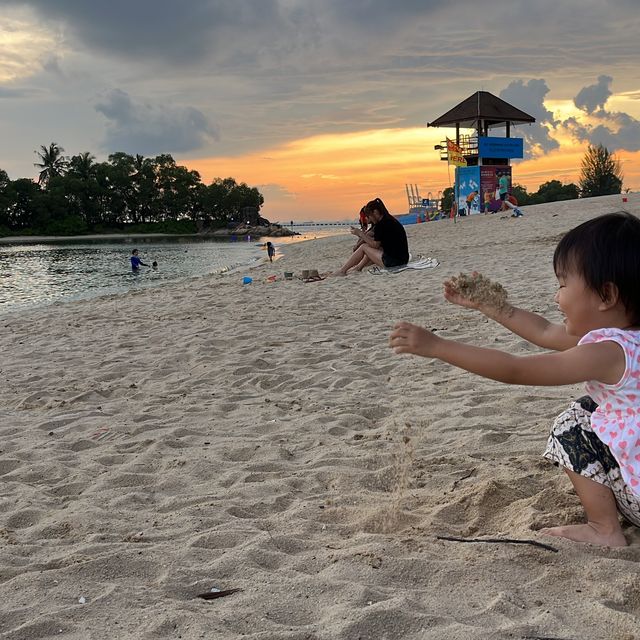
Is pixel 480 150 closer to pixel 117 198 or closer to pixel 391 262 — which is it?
pixel 391 262

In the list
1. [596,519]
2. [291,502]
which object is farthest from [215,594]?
[596,519]

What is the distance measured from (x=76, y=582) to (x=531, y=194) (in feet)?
205

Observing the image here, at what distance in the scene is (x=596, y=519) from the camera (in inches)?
96.3

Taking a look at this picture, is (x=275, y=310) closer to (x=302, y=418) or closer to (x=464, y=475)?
(x=302, y=418)

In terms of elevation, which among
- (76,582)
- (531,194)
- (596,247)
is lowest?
(76,582)

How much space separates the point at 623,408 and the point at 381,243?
1035 cm

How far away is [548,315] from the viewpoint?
651 cm

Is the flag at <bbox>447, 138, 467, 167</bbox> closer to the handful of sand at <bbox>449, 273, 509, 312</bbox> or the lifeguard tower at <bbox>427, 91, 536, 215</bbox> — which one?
the lifeguard tower at <bbox>427, 91, 536, 215</bbox>

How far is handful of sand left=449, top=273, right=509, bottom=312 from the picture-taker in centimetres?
264

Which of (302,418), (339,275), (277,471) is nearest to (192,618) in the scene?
(277,471)

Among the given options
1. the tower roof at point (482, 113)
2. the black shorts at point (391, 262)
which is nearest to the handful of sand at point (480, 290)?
the black shorts at point (391, 262)

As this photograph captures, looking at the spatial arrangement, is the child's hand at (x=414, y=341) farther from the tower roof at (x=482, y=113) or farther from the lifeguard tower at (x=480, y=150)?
the tower roof at (x=482, y=113)

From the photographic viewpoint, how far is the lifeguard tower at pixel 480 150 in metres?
39.4

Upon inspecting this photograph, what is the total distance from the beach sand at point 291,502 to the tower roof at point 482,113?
124ft
